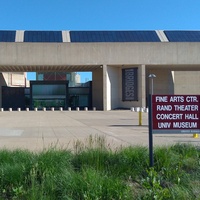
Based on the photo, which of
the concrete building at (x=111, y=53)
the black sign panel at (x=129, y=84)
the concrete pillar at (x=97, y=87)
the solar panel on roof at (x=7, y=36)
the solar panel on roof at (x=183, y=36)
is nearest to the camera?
the concrete building at (x=111, y=53)

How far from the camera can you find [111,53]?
50.8 meters

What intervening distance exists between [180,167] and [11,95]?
210ft

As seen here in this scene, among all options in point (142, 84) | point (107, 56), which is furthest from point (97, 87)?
point (142, 84)

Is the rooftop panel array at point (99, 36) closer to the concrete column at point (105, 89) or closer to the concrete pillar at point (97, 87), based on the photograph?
the concrete column at point (105, 89)

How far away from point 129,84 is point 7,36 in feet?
69.2

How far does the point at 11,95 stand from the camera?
6738cm

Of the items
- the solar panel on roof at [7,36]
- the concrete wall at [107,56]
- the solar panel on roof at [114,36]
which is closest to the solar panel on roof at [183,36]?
the concrete wall at [107,56]

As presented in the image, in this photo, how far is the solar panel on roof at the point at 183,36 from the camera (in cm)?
5316

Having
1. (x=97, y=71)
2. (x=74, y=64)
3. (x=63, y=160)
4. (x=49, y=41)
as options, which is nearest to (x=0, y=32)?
(x=49, y=41)

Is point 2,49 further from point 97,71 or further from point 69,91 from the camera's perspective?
point 69,91

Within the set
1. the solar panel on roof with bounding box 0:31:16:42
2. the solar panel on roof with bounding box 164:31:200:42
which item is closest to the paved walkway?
the solar panel on roof with bounding box 0:31:16:42

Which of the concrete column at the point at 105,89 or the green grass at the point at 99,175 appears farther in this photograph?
the concrete column at the point at 105,89

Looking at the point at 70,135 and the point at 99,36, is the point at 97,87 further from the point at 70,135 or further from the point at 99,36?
the point at 70,135

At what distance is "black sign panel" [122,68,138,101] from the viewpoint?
52.6 metres
